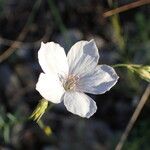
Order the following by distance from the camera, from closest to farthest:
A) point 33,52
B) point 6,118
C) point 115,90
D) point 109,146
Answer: point 6,118 < point 109,146 < point 115,90 < point 33,52

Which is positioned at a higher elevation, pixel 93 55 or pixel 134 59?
pixel 93 55

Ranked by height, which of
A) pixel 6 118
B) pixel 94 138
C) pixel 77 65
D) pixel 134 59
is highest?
pixel 77 65

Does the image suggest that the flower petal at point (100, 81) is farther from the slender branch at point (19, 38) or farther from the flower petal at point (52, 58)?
the slender branch at point (19, 38)

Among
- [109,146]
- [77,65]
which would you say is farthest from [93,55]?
[109,146]

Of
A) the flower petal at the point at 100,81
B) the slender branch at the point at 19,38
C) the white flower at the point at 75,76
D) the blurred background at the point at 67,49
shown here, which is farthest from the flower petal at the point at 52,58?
the slender branch at the point at 19,38

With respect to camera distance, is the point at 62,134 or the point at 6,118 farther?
the point at 62,134

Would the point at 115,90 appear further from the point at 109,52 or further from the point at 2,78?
the point at 2,78

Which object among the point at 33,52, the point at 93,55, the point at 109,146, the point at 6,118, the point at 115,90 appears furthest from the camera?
the point at 33,52

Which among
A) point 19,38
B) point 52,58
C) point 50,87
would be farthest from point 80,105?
point 19,38
